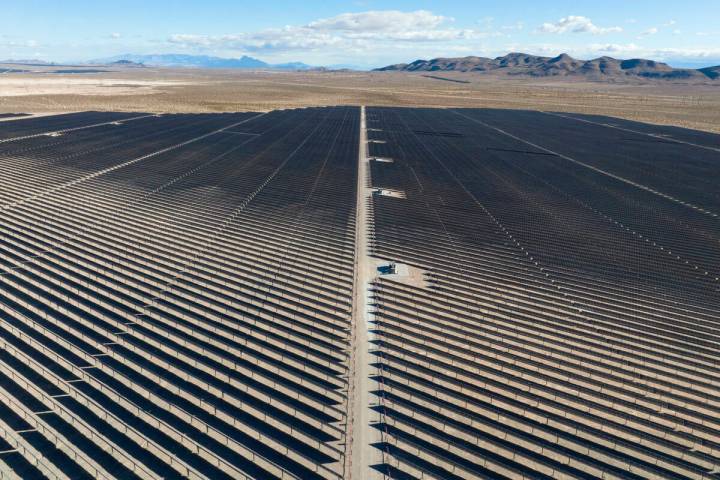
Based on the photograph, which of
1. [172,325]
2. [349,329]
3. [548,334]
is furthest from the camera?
[548,334]

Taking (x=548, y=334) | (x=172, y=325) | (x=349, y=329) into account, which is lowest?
(x=548, y=334)

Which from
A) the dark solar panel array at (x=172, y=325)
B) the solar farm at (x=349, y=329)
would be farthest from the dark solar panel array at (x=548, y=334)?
the dark solar panel array at (x=172, y=325)

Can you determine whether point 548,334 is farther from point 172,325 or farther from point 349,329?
point 172,325

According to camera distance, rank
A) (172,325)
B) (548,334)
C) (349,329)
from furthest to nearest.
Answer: (548,334) → (349,329) → (172,325)

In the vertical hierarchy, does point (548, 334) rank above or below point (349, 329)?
below

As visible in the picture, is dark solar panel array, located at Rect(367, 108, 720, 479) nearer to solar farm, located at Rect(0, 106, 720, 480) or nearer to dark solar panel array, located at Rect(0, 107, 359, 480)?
solar farm, located at Rect(0, 106, 720, 480)

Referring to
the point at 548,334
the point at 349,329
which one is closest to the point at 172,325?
the point at 349,329
